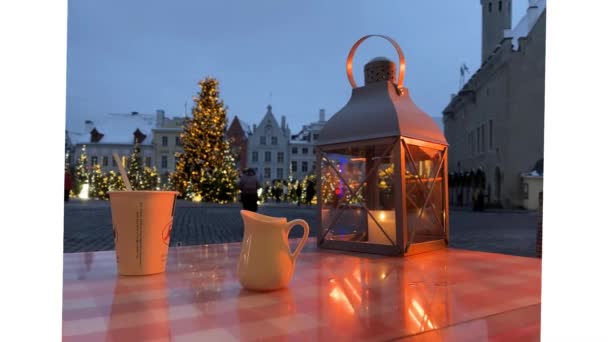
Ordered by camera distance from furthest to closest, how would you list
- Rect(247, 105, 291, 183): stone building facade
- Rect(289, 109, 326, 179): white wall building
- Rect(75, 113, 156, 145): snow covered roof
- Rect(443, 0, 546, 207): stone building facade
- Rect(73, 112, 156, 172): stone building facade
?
Rect(289, 109, 326, 179): white wall building < Rect(247, 105, 291, 183): stone building facade < Rect(75, 113, 156, 145): snow covered roof < Rect(73, 112, 156, 172): stone building facade < Rect(443, 0, 546, 207): stone building facade

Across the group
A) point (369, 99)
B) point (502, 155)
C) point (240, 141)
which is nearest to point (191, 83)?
point (240, 141)

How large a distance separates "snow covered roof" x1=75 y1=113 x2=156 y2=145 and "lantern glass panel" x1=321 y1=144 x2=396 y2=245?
32.1 meters

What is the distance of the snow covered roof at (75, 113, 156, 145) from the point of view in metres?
31.1

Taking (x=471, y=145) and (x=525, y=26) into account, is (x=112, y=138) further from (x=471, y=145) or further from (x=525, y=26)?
(x=525, y=26)

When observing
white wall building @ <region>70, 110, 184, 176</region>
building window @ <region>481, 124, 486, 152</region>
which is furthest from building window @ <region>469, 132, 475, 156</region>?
white wall building @ <region>70, 110, 184, 176</region>

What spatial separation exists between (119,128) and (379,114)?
33999mm

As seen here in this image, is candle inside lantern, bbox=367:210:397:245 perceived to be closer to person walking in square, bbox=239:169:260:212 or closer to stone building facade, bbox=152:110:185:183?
person walking in square, bbox=239:169:260:212

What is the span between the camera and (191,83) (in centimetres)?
5741

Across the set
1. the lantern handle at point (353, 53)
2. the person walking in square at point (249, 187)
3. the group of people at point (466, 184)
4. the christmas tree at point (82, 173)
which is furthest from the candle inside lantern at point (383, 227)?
the christmas tree at point (82, 173)

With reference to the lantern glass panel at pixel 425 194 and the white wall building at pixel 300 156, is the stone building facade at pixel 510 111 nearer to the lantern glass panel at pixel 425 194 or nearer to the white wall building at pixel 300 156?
the white wall building at pixel 300 156

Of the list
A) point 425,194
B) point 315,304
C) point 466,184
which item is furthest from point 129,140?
point 315,304
